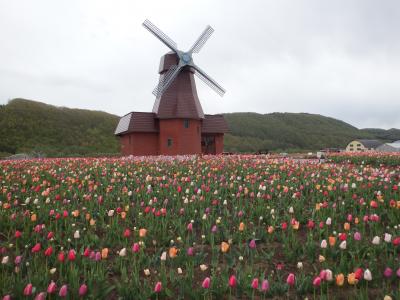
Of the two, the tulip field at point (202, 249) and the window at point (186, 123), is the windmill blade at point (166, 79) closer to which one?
the window at point (186, 123)

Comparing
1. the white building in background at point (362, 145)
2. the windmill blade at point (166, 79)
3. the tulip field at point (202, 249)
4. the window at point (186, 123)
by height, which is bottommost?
the tulip field at point (202, 249)

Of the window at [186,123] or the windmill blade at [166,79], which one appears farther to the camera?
the window at [186,123]

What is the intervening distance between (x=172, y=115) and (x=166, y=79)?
3083mm

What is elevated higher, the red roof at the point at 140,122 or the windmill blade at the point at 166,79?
the windmill blade at the point at 166,79

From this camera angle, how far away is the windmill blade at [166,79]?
91.8 ft

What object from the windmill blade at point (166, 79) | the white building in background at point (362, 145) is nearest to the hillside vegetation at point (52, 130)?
the windmill blade at point (166, 79)

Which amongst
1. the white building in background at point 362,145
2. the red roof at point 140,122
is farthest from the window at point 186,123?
the white building in background at point 362,145

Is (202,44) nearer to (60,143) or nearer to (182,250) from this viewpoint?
(182,250)

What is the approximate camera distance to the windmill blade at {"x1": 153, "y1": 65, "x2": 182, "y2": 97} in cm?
2798

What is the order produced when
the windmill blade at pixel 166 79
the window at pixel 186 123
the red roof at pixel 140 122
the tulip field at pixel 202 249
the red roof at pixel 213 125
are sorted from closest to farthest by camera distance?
1. the tulip field at pixel 202 249
2. the windmill blade at pixel 166 79
3. the window at pixel 186 123
4. the red roof at pixel 140 122
5. the red roof at pixel 213 125

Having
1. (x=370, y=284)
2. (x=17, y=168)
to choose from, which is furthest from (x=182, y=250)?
(x=17, y=168)

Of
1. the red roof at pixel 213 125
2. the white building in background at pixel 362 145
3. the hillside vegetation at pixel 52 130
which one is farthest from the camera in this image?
the white building in background at pixel 362 145

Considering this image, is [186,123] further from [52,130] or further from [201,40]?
[52,130]

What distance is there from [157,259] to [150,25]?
28.4 m
